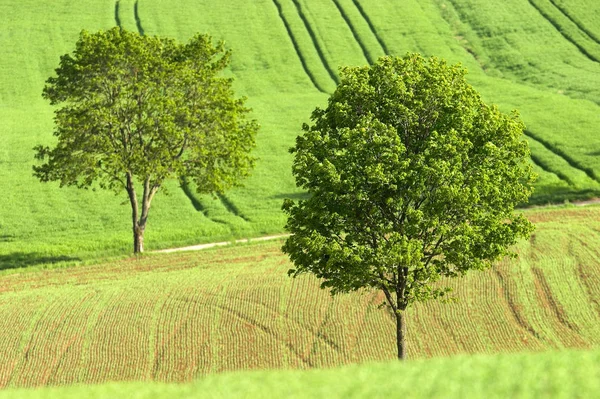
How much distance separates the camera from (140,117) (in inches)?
1992

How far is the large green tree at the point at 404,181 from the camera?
28469 millimetres

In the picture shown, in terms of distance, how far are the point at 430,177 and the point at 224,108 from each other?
25260mm

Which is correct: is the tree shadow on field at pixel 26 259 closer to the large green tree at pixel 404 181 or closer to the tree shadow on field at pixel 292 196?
the tree shadow on field at pixel 292 196

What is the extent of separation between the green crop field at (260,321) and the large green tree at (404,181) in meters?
3.89

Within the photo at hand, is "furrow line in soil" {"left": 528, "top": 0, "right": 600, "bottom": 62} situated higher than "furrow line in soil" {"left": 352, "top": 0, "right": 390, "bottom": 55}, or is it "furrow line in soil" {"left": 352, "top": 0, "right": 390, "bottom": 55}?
"furrow line in soil" {"left": 352, "top": 0, "right": 390, "bottom": 55}

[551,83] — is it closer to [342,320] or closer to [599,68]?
[599,68]

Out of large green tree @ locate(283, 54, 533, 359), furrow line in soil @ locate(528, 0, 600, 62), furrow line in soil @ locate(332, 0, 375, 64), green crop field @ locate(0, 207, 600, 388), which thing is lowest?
furrow line in soil @ locate(528, 0, 600, 62)

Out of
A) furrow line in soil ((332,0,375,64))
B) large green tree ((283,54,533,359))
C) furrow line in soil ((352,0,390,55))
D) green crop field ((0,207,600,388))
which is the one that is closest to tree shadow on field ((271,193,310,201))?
green crop field ((0,207,600,388))

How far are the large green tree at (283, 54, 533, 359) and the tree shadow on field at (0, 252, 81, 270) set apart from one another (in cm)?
2384

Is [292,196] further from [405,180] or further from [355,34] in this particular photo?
[355,34]

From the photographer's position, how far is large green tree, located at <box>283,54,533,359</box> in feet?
93.4

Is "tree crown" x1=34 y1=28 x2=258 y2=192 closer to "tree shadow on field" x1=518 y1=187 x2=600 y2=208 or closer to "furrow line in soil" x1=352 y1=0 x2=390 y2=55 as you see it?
"tree shadow on field" x1=518 y1=187 x2=600 y2=208

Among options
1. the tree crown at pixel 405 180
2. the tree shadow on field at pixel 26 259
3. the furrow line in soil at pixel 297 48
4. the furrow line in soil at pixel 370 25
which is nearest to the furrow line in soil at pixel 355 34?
the furrow line in soil at pixel 370 25

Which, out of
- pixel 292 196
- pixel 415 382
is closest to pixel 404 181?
pixel 415 382
